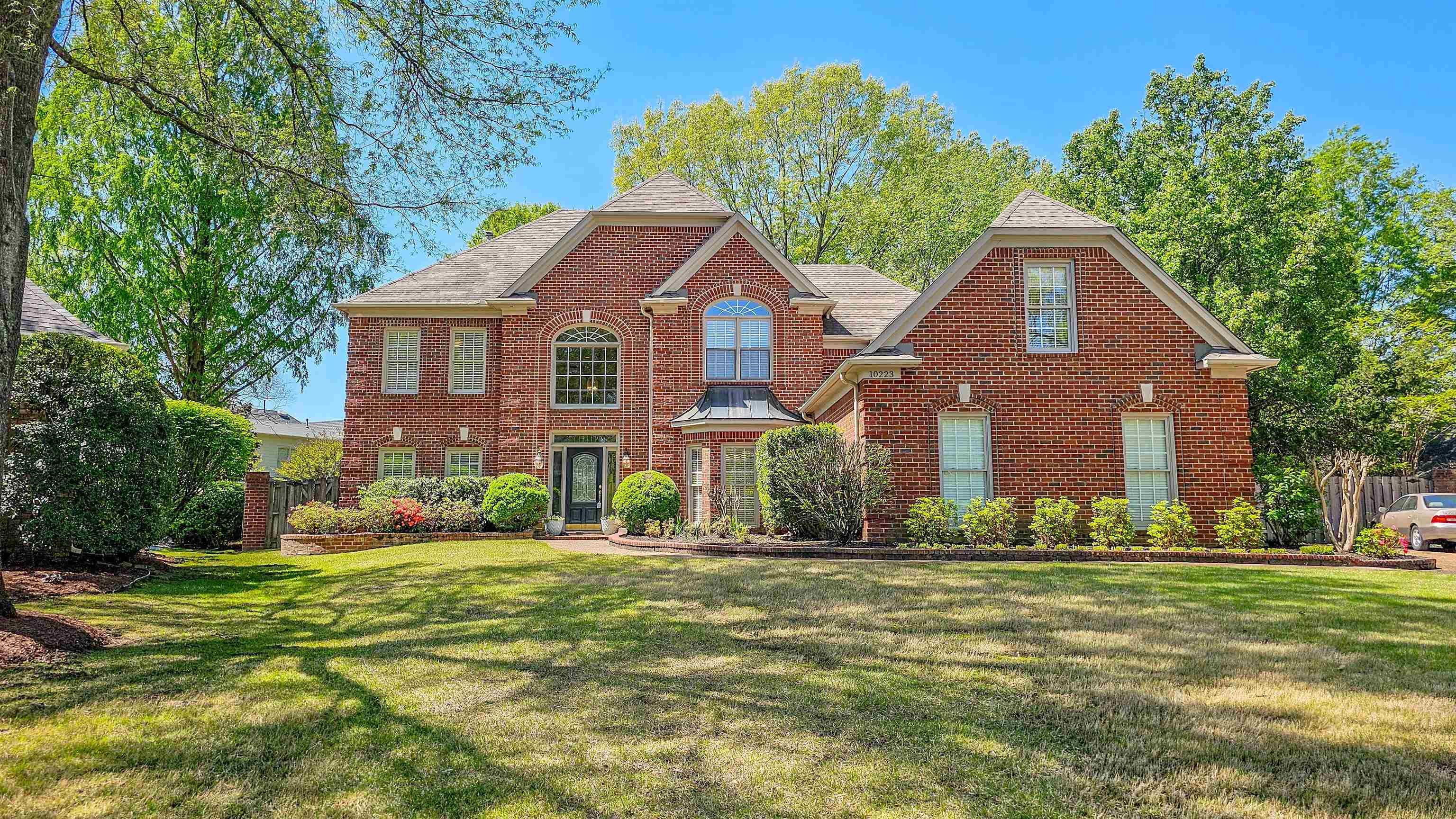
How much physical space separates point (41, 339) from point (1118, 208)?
31199mm

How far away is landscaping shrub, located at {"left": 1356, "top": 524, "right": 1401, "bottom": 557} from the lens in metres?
12.7

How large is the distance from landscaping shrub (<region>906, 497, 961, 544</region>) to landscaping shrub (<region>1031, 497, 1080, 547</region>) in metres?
1.34

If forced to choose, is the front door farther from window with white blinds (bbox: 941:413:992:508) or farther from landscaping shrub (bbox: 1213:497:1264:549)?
landscaping shrub (bbox: 1213:497:1264:549)

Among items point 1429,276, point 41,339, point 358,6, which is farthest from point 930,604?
point 1429,276

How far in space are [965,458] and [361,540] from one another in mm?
13063

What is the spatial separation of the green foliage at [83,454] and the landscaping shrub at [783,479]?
975cm

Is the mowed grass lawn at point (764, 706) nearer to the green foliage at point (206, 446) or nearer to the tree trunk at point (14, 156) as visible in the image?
the tree trunk at point (14, 156)

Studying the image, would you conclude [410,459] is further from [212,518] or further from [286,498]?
[212,518]

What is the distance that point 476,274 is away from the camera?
23.8 m

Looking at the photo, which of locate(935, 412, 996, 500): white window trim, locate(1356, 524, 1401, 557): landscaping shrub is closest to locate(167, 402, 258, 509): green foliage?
locate(935, 412, 996, 500): white window trim

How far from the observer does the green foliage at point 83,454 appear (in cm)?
1047

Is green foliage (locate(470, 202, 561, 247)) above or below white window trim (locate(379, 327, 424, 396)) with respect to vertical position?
above

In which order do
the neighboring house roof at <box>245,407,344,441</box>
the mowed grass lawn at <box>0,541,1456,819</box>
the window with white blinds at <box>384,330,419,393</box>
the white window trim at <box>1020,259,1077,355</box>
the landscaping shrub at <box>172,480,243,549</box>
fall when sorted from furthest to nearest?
the neighboring house roof at <box>245,407,344,441</box>
the window with white blinds at <box>384,330,419,393</box>
the landscaping shrub at <box>172,480,243,549</box>
the white window trim at <box>1020,259,1077,355</box>
the mowed grass lawn at <box>0,541,1456,819</box>

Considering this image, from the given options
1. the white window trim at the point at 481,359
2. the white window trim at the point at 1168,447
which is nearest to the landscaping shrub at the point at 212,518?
the white window trim at the point at 481,359
